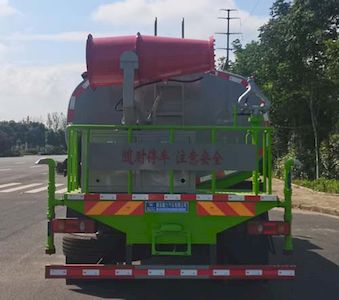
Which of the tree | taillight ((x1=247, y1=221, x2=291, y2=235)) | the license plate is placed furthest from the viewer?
the tree

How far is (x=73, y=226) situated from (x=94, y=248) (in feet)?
1.77

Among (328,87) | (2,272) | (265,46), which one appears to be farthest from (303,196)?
(2,272)

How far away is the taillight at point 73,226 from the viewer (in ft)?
21.3

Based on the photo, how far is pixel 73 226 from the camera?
6.52m

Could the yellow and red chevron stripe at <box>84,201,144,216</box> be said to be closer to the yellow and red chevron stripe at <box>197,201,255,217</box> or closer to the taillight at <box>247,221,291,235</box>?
the yellow and red chevron stripe at <box>197,201,255,217</box>

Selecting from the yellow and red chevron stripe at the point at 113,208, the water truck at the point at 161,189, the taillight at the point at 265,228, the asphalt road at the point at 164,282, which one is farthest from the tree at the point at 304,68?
the yellow and red chevron stripe at the point at 113,208

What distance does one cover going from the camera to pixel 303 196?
19.4m

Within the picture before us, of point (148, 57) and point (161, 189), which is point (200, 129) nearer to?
point (161, 189)

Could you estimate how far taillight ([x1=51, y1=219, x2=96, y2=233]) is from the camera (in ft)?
21.3

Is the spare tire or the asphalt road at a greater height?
the spare tire

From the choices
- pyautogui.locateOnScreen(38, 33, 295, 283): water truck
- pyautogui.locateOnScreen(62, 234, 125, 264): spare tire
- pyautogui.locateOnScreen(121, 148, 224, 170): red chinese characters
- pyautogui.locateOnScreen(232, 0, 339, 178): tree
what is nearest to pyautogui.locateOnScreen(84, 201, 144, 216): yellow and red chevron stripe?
pyautogui.locateOnScreen(38, 33, 295, 283): water truck

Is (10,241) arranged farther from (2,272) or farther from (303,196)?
(303,196)

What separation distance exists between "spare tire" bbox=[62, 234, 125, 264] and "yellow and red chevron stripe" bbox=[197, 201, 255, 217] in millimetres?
1052

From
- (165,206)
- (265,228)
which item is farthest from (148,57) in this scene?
(265,228)
